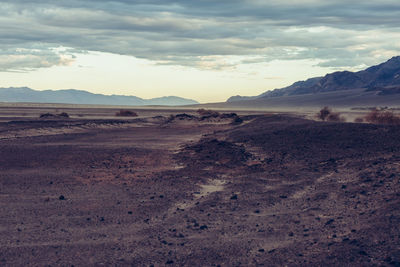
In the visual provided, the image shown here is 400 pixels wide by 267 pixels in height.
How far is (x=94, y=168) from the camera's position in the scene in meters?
23.3

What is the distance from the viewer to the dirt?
36.4 ft

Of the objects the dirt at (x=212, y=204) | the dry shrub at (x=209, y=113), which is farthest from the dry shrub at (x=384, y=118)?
the dry shrub at (x=209, y=113)

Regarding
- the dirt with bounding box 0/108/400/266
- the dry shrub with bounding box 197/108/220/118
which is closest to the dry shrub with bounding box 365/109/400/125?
the dirt with bounding box 0/108/400/266

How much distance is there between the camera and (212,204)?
1572 cm

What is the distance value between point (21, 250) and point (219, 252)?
418cm

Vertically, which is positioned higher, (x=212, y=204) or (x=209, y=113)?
(x=209, y=113)

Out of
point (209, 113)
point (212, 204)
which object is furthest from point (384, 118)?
point (209, 113)

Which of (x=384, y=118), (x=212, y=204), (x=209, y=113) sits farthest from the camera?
(x=209, y=113)

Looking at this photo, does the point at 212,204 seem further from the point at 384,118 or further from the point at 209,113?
the point at 209,113

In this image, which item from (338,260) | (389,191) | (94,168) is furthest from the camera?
(94,168)

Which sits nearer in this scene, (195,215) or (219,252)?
(219,252)

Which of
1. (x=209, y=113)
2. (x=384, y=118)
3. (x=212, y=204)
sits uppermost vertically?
(x=384, y=118)

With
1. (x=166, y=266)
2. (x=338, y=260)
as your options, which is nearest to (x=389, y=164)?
(x=338, y=260)

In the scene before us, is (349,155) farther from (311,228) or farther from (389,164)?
(311,228)
